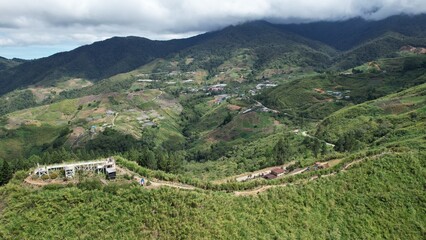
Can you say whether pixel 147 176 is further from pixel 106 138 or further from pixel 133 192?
pixel 106 138

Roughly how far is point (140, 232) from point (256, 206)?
16679 millimetres

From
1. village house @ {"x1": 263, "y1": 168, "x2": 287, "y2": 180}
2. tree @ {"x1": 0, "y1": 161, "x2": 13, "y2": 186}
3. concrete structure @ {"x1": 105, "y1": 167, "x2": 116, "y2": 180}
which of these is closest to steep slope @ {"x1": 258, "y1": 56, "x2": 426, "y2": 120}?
village house @ {"x1": 263, "y1": 168, "x2": 287, "y2": 180}

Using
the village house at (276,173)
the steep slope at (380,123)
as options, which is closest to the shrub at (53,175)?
the village house at (276,173)

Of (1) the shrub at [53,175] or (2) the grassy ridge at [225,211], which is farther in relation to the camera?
(1) the shrub at [53,175]

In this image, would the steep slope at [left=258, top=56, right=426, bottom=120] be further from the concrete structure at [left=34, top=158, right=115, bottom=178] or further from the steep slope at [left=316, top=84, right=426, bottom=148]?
the concrete structure at [left=34, top=158, right=115, bottom=178]

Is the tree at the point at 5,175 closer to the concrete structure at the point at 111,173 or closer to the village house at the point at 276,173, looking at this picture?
the concrete structure at the point at 111,173

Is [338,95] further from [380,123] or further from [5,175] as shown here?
[5,175]

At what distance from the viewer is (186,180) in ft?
199

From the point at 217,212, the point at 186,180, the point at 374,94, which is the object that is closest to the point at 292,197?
the point at 217,212

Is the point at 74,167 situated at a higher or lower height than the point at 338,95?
higher

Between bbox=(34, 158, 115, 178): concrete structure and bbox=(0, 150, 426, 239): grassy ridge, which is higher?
bbox=(34, 158, 115, 178): concrete structure

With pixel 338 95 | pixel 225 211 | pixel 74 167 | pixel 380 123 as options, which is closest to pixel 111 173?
pixel 74 167

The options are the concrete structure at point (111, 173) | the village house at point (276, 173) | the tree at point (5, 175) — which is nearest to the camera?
the concrete structure at point (111, 173)

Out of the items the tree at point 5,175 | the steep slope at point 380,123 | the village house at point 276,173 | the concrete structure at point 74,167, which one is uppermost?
the concrete structure at point 74,167
